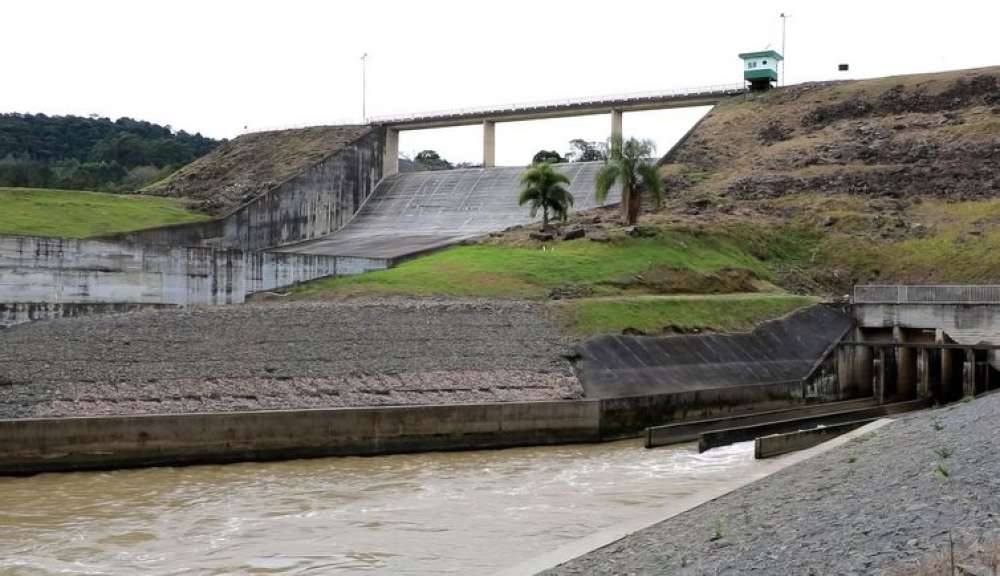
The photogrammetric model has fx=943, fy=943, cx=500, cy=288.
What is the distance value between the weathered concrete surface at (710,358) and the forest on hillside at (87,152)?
55796 millimetres

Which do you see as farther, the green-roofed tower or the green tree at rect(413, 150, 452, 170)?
the green tree at rect(413, 150, 452, 170)

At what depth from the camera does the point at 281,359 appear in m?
25.9

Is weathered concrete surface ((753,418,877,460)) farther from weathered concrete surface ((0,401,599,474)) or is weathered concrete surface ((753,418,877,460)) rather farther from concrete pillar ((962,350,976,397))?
Answer: concrete pillar ((962,350,976,397))

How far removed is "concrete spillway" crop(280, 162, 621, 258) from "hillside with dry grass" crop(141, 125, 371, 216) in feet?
15.8

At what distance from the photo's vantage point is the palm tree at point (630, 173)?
153 ft

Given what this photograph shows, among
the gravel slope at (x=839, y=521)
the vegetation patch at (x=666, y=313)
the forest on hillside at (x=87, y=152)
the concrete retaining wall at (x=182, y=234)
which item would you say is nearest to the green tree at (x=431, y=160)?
the forest on hillside at (x=87, y=152)

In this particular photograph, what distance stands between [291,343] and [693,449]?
11684 millimetres

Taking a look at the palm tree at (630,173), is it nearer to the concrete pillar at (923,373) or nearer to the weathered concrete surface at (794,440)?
the concrete pillar at (923,373)

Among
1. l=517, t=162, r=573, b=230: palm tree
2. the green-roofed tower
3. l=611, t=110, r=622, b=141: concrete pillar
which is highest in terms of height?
the green-roofed tower

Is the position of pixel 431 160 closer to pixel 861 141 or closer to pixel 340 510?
pixel 861 141

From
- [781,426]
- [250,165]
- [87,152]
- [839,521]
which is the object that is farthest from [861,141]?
[87,152]

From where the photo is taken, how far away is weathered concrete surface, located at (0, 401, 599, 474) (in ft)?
65.3

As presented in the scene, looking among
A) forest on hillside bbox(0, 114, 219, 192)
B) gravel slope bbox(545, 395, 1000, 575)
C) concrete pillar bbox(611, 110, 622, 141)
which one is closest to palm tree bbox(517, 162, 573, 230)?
concrete pillar bbox(611, 110, 622, 141)

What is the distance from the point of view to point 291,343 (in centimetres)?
2725
